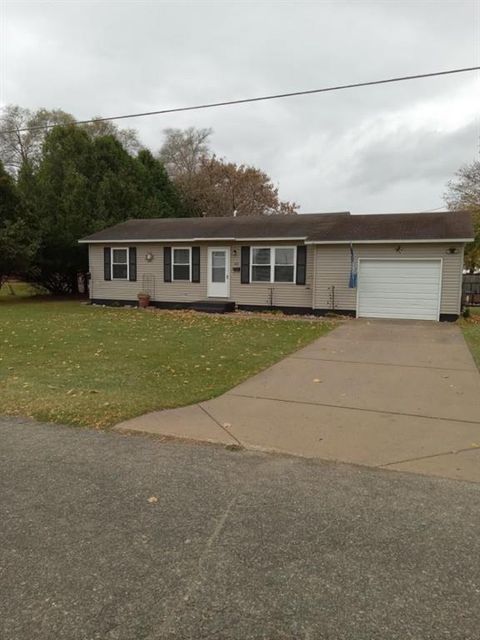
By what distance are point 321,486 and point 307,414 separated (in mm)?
1670

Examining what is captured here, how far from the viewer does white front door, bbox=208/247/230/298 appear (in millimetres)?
16720

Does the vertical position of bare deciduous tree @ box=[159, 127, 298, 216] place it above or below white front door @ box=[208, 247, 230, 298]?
above

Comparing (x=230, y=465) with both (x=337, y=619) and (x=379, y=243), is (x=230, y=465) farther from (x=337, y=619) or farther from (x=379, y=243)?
(x=379, y=243)

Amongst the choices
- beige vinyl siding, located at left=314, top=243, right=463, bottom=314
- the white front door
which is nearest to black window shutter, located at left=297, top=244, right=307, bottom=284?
beige vinyl siding, located at left=314, top=243, right=463, bottom=314

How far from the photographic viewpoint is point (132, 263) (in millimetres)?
18078

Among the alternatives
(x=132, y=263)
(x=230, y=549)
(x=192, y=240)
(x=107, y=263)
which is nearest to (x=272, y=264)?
(x=192, y=240)

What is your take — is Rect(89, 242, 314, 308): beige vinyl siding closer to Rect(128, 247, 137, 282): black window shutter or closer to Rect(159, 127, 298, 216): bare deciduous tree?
Rect(128, 247, 137, 282): black window shutter

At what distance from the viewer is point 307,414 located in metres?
4.95

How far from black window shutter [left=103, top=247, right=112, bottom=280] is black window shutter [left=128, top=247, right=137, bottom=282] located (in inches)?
35.9

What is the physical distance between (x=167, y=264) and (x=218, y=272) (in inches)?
83.0

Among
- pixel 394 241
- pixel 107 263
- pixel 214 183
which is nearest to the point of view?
pixel 394 241

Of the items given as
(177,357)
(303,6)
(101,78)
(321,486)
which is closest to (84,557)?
(321,486)

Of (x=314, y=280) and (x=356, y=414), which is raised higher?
(x=314, y=280)

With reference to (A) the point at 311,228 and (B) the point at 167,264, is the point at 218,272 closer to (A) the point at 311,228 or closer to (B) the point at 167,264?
(B) the point at 167,264
